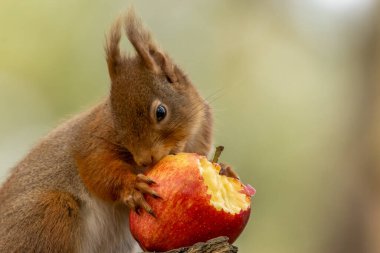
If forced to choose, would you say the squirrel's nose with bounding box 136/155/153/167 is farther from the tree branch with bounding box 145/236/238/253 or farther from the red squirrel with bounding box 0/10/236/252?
the tree branch with bounding box 145/236/238/253

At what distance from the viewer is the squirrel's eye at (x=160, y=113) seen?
297 centimetres

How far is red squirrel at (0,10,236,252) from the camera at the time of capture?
2924 millimetres

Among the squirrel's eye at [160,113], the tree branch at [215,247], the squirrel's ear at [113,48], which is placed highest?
the squirrel's ear at [113,48]

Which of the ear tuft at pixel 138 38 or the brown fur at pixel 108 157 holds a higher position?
the ear tuft at pixel 138 38

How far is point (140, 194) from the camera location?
2.72 metres

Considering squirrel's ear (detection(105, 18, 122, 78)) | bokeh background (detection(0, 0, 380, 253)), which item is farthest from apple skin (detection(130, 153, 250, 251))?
bokeh background (detection(0, 0, 380, 253))

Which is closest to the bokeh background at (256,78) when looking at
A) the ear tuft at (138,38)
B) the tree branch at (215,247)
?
the ear tuft at (138,38)

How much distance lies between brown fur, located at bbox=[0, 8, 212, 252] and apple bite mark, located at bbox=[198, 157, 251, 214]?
252 mm

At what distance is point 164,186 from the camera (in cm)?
270

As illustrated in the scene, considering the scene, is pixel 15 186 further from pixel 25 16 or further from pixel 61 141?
pixel 25 16

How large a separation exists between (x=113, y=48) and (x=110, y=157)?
1.54ft

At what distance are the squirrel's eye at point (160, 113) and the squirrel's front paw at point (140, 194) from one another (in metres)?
0.29

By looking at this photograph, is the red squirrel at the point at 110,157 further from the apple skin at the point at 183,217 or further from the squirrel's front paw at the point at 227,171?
the squirrel's front paw at the point at 227,171

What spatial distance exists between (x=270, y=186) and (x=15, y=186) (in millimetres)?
Result: 3385
